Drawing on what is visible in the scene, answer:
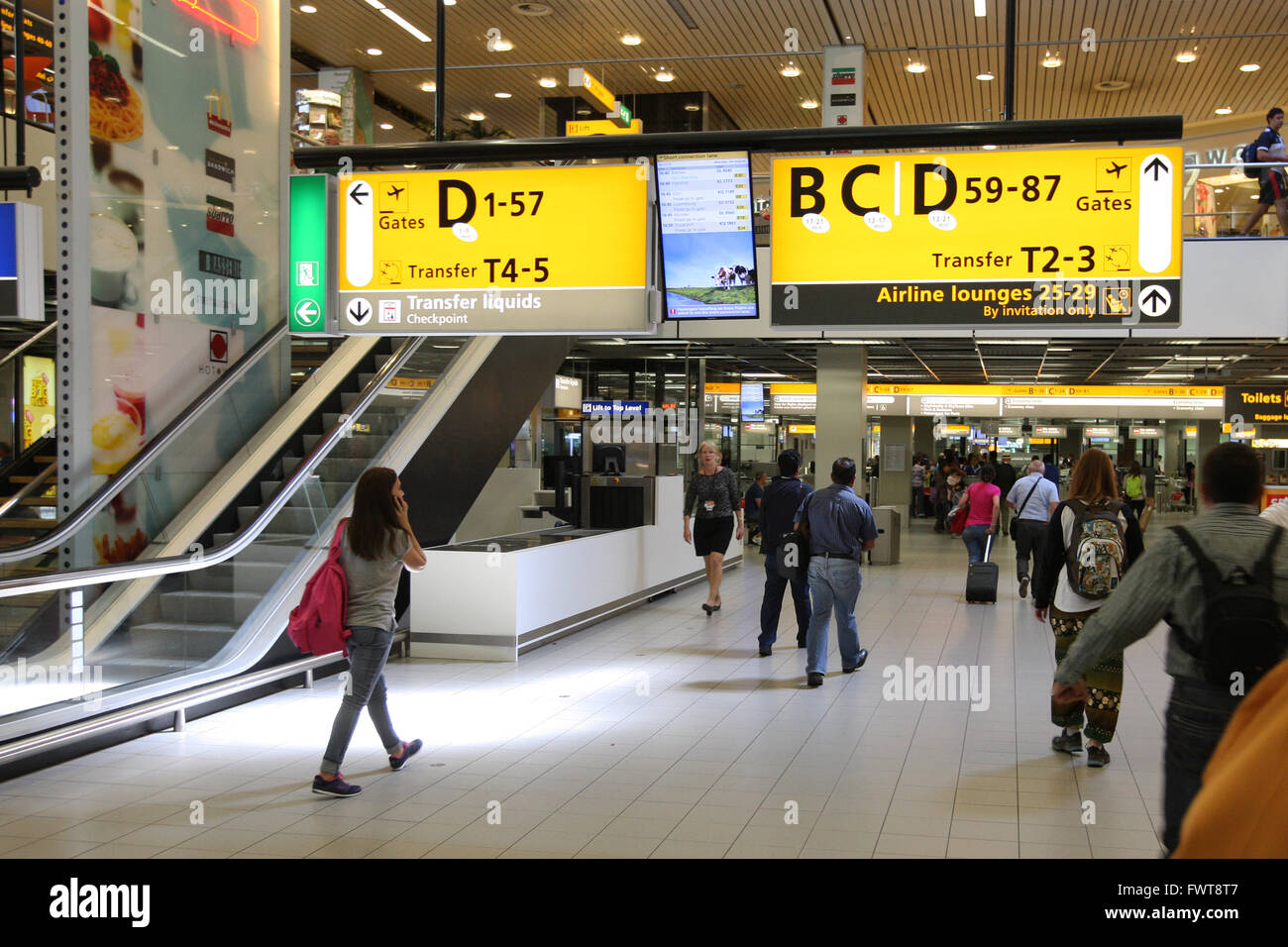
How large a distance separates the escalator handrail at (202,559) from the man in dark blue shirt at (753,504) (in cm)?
493

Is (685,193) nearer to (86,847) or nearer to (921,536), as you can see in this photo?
(86,847)

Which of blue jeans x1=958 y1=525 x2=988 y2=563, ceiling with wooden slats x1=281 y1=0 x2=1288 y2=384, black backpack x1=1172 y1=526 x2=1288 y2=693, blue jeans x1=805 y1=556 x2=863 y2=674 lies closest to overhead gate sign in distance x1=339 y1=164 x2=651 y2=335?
blue jeans x1=805 y1=556 x2=863 y2=674

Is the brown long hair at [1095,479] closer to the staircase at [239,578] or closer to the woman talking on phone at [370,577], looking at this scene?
the woman talking on phone at [370,577]

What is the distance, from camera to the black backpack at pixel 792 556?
8.23 metres

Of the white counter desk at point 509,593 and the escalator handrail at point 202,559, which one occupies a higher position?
the escalator handrail at point 202,559

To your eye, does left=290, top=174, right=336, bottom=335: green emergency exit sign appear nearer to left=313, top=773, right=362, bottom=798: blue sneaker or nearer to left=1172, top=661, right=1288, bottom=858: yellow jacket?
left=313, top=773, right=362, bottom=798: blue sneaker

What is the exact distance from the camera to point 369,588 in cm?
525

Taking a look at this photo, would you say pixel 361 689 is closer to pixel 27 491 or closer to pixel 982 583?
pixel 27 491

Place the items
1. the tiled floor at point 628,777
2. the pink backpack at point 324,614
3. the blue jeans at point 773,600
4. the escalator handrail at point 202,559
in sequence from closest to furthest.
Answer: the tiled floor at point 628,777 < the pink backpack at point 324,614 < the escalator handrail at point 202,559 < the blue jeans at point 773,600

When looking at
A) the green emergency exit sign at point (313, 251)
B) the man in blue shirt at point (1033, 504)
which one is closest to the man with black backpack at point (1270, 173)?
the man in blue shirt at point (1033, 504)

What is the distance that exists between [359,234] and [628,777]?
3.18 metres

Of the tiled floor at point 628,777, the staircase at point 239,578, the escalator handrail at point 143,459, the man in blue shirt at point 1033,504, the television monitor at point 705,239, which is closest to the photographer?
the tiled floor at point 628,777

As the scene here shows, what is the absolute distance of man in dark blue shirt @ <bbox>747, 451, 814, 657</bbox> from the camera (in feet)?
28.7
